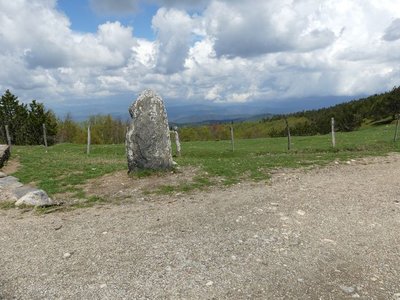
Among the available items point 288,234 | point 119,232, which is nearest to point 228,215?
point 288,234

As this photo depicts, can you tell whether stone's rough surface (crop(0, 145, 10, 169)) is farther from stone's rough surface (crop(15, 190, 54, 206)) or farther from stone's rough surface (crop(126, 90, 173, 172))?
stone's rough surface (crop(15, 190, 54, 206))

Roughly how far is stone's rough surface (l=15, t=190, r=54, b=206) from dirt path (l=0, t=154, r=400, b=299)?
64 cm

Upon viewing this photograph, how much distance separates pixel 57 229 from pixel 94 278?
335cm

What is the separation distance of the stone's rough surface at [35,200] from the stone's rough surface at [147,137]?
4421 millimetres

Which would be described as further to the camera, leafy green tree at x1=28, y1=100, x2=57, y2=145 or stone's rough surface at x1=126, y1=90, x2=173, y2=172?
leafy green tree at x1=28, y1=100, x2=57, y2=145

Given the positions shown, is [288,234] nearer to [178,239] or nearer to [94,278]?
[178,239]

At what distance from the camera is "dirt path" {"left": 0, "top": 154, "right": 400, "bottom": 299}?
22.0 feet

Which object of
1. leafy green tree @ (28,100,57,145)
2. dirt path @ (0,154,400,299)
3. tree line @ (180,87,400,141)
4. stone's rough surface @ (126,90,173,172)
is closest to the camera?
dirt path @ (0,154,400,299)

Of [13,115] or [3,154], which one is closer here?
[3,154]

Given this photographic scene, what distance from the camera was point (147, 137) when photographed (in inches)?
637

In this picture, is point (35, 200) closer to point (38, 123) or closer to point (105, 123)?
point (38, 123)

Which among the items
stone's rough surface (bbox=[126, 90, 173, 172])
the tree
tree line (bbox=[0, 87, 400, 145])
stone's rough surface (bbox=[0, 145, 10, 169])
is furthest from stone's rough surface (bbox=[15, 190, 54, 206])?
the tree

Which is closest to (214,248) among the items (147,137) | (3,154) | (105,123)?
(147,137)

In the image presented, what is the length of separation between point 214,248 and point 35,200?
6906 millimetres
